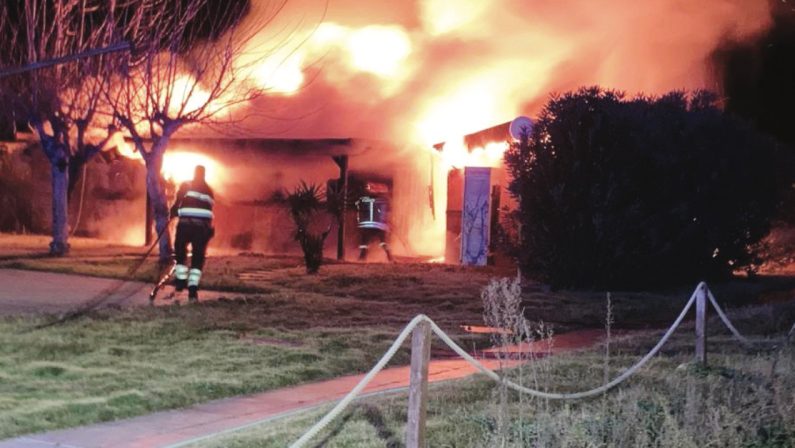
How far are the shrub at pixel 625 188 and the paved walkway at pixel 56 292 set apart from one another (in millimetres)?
5823

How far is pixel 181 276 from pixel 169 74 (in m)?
6.89

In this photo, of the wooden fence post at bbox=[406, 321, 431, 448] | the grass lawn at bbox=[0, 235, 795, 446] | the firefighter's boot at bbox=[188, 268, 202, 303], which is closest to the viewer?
the wooden fence post at bbox=[406, 321, 431, 448]

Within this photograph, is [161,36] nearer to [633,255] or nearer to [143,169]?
[143,169]

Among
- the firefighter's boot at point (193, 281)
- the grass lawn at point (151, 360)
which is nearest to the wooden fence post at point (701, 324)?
the grass lawn at point (151, 360)

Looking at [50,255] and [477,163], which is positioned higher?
[477,163]

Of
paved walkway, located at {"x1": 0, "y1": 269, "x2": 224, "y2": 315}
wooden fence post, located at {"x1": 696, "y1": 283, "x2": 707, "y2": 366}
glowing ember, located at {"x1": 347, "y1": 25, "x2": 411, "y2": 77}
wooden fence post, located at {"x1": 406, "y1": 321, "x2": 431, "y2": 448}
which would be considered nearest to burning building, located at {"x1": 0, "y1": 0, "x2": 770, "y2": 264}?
glowing ember, located at {"x1": 347, "y1": 25, "x2": 411, "y2": 77}

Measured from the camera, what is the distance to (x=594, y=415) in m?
5.82

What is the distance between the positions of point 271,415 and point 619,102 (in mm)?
11106

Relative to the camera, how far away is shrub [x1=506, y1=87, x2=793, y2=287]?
15.0m

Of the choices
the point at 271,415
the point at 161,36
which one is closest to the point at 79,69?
the point at 161,36

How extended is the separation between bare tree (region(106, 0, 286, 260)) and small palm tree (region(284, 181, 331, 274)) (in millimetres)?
2281

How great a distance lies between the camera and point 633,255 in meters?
15.4

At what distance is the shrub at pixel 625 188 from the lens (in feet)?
49.3

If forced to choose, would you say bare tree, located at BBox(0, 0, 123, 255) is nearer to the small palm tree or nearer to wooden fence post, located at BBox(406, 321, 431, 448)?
the small palm tree
